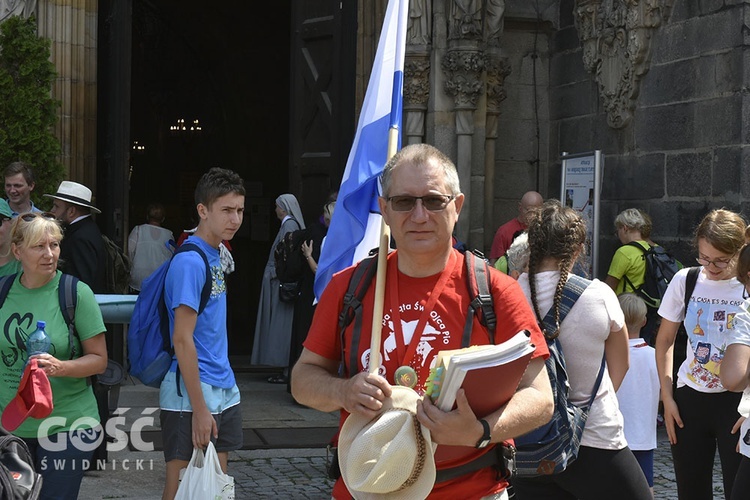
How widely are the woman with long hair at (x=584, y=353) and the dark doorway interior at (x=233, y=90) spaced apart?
1251 centimetres

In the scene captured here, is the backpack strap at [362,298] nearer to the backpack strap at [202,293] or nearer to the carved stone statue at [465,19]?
the backpack strap at [202,293]

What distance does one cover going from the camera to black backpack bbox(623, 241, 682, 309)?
8.84 metres

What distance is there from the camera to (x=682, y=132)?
358 inches

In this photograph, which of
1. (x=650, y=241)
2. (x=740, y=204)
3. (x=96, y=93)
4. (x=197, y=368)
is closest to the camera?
(x=197, y=368)

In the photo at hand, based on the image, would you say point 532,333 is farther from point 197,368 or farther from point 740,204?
point 740,204

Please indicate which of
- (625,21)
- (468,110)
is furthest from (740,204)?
(468,110)

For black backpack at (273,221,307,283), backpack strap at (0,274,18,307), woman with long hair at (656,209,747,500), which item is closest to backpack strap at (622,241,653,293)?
black backpack at (273,221,307,283)

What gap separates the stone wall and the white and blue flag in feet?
16.0

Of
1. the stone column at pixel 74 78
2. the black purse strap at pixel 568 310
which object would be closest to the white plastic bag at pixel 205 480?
the black purse strap at pixel 568 310

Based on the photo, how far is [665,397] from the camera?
16.8 feet

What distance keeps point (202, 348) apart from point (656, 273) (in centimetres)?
495

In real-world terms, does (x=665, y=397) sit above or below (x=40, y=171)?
below

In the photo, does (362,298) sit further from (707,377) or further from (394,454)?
(707,377)

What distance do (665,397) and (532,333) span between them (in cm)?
241
